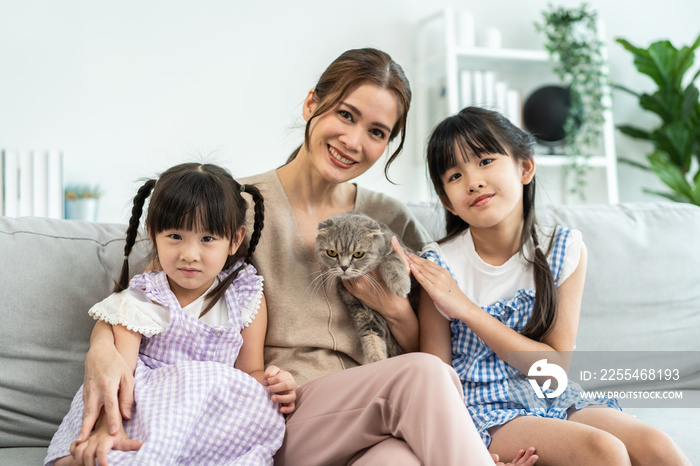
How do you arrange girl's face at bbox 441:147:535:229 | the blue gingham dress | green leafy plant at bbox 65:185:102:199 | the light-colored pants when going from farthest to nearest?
green leafy plant at bbox 65:185:102:199 < girl's face at bbox 441:147:535:229 < the blue gingham dress < the light-colored pants

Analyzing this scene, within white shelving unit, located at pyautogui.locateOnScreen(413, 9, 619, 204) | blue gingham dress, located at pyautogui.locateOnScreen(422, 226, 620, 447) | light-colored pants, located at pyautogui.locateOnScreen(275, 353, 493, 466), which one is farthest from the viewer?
white shelving unit, located at pyautogui.locateOnScreen(413, 9, 619, 204)

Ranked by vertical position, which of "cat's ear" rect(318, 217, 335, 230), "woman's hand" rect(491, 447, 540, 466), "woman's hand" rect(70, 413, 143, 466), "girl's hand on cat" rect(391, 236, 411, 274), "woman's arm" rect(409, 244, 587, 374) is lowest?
"woman's hand" rect(491, 447, 540, 466)

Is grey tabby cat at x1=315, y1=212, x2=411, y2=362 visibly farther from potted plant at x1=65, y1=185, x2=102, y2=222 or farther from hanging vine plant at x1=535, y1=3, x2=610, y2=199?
hanging vine plant at x1=535, y1=3, x2=610, y2=199

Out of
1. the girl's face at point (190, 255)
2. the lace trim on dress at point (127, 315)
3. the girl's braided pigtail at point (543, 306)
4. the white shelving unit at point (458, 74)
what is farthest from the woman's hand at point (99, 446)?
the white shelving unit at point (458, 74)

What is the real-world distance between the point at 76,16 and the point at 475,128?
2813 millimetres

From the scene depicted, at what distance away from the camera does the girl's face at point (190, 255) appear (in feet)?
4.72

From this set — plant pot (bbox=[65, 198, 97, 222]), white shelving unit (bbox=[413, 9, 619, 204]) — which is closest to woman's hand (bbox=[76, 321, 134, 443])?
plant pot (bbox=[65, 198, 97, 222])

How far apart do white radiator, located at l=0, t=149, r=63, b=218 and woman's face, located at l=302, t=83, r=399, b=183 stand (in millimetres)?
2172

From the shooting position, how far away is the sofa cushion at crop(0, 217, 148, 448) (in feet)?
5.14

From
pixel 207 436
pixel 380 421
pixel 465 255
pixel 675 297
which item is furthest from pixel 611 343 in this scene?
pixel 207 436

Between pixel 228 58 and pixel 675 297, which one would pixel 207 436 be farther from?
pixel 228 58

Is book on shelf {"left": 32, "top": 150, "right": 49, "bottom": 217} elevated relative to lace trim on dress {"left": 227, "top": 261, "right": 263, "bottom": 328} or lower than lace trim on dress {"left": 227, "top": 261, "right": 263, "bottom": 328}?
elevated

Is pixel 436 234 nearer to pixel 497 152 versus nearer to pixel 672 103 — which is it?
pixel 497 152

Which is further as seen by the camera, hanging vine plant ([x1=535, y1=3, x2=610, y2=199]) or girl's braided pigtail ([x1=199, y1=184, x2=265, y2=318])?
hanging vine plant ([x1=535, y1=3, x2=610, y2=199])
